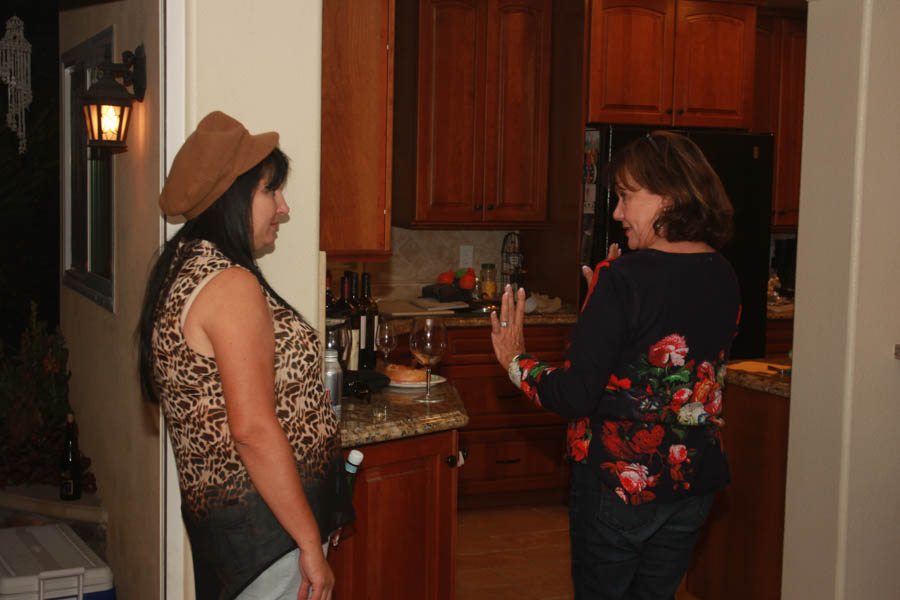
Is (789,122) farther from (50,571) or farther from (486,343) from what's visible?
(50,571)

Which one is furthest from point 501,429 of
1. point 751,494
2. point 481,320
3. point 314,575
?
point 314,575

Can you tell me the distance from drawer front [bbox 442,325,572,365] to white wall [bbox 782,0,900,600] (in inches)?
76.3

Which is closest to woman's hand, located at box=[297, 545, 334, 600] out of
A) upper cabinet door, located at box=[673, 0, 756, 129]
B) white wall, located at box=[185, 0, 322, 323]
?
white wall, located at box=[185, 0, 322, 323]

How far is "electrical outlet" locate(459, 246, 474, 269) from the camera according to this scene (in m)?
5.13

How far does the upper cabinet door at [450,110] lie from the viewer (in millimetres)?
4469

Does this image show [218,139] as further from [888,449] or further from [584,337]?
[888,449]

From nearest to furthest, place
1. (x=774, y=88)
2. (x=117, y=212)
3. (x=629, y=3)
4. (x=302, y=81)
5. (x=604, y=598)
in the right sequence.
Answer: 1. (x=604, y=598)
2. (x=302, y=81)
3. (x=117, y=212)
4. (x=629, y=3)
5. (x=774, y=88)

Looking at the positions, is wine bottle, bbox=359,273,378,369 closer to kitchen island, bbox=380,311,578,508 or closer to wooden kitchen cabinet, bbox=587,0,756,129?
kitchen island, bbox=380,311,578,508

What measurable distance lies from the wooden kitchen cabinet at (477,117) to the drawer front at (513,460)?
3.69 ft

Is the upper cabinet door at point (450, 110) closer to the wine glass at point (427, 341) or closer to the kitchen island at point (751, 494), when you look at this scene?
the kitchen island at point (751, 494)

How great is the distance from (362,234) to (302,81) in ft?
1.87

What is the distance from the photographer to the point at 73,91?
3447 mm

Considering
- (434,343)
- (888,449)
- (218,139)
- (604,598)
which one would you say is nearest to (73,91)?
(434,343)

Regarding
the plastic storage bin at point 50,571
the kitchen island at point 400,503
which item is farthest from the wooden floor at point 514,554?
the plastic storage bin at point 50,571
